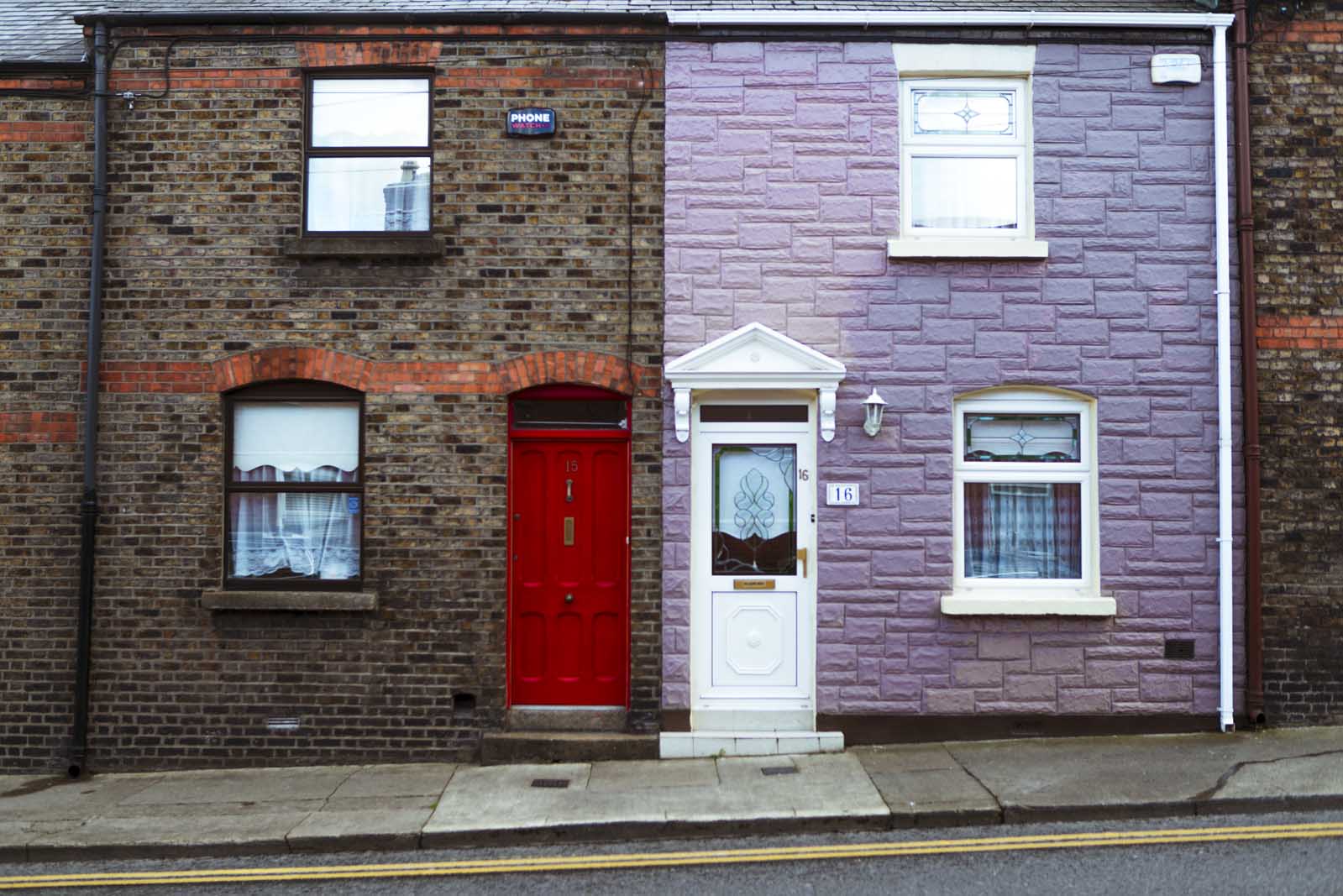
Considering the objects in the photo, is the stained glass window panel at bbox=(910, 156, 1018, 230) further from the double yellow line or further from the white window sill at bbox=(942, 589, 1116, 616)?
the double yellow line

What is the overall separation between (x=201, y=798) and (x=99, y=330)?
378cm

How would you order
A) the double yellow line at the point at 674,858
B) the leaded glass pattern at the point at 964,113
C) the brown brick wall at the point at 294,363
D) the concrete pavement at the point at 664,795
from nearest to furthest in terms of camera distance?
the double yellow line at the point at 674,858, the concrete pavement at the point at 664,795, the brown brick wall at the point at 294,363, the leaded glass pattern at the point at 964,113

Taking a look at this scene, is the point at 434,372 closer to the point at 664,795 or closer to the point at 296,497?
the point at 296,497

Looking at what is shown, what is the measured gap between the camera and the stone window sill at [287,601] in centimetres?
857

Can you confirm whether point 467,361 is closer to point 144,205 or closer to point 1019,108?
point 144,205

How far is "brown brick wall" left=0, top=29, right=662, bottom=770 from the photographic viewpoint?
8.67m

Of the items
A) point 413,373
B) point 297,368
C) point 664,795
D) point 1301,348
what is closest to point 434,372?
point 413,373

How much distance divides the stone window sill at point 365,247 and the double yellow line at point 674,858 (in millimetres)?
4613

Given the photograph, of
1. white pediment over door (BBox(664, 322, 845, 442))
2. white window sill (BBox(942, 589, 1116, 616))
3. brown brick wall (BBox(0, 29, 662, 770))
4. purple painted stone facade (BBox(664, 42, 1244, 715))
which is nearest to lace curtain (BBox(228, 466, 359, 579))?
brown brick wall (BBox(0, 29, 662, 770))

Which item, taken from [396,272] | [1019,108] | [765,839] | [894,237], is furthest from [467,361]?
[1019,108]

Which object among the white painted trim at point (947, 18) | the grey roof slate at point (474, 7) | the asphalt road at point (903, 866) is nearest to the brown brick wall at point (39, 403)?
the grey roof slate at point (474, 7)

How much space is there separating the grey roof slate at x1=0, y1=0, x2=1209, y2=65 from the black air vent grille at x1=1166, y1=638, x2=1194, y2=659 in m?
5.16

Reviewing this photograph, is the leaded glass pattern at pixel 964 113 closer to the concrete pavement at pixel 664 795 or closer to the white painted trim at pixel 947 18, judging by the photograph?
the white painted trim at pixel 947 18

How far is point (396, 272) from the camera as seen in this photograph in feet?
29.0
